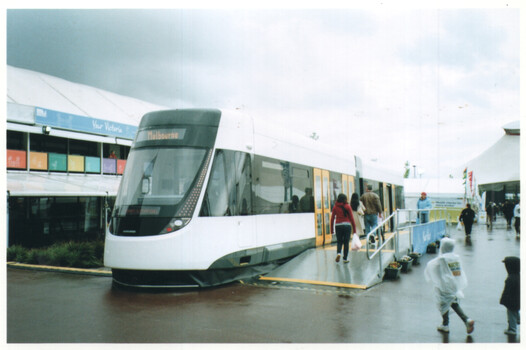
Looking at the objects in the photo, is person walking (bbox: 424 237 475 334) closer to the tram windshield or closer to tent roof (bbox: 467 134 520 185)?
the tram windshield

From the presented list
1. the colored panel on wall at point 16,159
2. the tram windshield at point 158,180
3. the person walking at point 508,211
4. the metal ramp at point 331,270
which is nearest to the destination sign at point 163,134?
the tram windshield at point 158,180

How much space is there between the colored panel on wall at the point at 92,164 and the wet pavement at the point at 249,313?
8.64 metres

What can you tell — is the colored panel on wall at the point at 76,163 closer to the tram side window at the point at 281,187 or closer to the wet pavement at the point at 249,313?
the wet pavement at the point at 249,313

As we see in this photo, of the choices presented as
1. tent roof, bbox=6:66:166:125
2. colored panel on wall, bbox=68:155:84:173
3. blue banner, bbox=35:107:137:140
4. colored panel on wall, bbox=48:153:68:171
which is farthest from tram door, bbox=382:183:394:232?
colored panel on wall, bbox=48:153:68:171

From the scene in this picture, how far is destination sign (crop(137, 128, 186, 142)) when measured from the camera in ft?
28.7

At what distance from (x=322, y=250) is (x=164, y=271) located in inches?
186

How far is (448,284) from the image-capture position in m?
6.23

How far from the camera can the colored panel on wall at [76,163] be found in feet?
56.0

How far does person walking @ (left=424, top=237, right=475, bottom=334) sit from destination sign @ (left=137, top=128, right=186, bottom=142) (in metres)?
4.87

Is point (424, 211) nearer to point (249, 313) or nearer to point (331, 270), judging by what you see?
point (331, 270)

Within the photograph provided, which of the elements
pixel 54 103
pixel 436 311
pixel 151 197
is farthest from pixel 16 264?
pixel 436 311

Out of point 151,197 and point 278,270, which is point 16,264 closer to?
point 151,197

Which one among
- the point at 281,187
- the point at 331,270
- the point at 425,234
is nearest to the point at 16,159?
the point at 281,187

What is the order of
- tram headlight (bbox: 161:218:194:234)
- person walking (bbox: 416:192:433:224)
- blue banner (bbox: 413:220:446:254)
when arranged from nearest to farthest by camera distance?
tram headlight (bbox: 161:218:194:234), blue banner (bbox: 413:220:446:254), person walking (bbox: 416:192:433:224)
